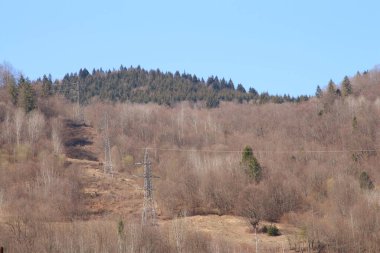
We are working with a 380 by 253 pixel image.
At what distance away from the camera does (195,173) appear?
66.6 m

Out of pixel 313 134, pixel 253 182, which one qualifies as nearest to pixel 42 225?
pixel 253 182

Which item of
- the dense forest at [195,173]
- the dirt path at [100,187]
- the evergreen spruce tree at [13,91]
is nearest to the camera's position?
the dense forest at [195,173]

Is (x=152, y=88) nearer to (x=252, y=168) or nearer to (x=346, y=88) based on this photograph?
(x=346, y=88)

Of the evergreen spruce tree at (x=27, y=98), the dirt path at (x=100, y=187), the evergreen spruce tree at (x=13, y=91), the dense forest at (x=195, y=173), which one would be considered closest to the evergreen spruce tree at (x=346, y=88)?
the dense forest at (x=195, y=173)

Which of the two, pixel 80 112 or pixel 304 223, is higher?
pixel 80 112

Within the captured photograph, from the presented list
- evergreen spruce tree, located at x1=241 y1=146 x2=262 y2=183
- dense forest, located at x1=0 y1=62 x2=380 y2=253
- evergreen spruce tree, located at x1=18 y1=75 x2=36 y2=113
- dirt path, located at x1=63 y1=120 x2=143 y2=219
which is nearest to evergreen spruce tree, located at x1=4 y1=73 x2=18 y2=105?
dense forest, located at x1=0 y1=62 x2=380 y2=253

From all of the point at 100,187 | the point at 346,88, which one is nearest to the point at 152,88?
the point at 346,88

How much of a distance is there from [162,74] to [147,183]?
122241 millimetres

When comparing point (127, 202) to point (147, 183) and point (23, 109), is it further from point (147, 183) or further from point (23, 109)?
point (23, 109)

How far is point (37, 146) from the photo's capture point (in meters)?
78.0

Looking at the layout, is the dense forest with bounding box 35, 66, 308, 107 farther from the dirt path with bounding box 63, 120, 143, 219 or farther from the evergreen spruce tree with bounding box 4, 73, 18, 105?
the dirt path with bounding box 63, 120, 143, 219

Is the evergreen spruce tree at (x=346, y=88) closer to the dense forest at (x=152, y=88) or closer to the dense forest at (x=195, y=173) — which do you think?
the dense forest at (x=195, y=173)

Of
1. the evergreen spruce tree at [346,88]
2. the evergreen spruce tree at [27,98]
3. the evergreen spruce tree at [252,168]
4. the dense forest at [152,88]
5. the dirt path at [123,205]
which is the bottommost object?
the dirt path at [123,205]

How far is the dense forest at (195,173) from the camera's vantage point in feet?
156
